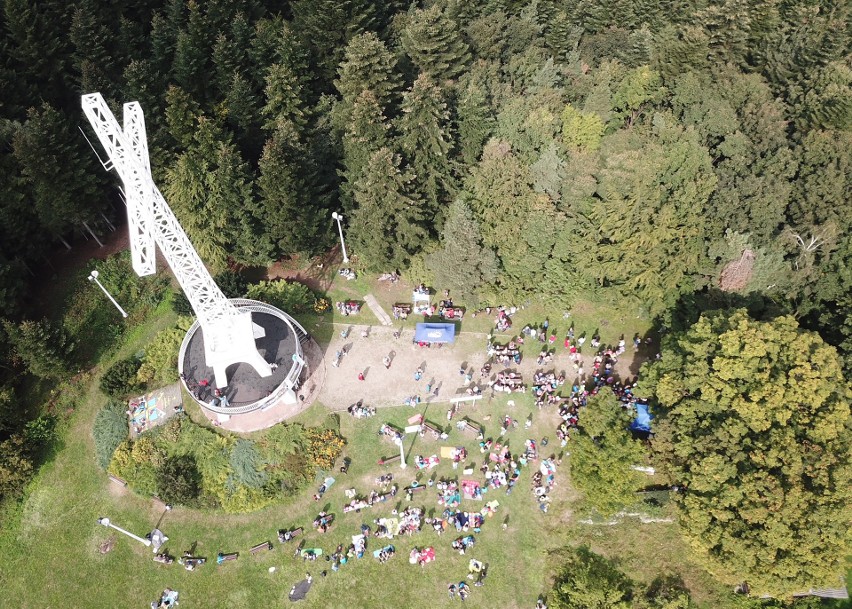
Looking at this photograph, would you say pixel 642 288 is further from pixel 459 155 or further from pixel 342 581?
pixel 342 581

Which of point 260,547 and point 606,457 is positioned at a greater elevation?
point 260,547

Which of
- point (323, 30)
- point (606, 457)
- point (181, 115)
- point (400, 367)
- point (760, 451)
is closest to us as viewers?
point (760, 451)

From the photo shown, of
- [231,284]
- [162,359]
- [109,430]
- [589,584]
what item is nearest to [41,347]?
[109,430]

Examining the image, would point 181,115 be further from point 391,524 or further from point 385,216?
point 391,524

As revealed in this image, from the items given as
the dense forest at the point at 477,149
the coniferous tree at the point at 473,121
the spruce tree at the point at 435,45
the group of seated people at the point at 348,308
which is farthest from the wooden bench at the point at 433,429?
the spruce tree at the point at 435,45

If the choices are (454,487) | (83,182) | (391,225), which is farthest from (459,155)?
(83,182)

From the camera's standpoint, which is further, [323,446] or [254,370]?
[254,370]
